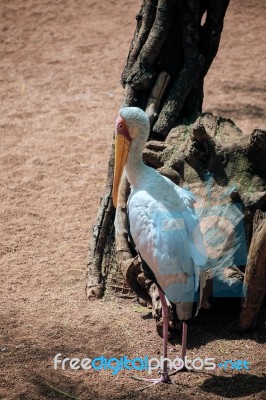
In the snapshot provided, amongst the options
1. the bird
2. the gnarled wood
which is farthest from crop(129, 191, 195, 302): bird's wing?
the gnarled wood

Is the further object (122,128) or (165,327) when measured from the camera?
(122,128)

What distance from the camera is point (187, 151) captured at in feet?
16.6

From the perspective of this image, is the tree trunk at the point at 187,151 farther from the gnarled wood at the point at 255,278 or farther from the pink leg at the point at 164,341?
the pink leg at the point at 164,341

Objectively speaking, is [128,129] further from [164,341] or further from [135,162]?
[164,341]

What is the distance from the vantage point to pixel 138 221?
14.1ft

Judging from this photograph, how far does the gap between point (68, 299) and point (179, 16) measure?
246 cm

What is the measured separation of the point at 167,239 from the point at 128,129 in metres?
0.86

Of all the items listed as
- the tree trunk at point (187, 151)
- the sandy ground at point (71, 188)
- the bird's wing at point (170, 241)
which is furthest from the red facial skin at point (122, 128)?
the sandy ground at point (71, 188)

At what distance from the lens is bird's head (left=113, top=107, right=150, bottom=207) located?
14.9 ft

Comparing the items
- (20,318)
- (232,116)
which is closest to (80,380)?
(20,318)

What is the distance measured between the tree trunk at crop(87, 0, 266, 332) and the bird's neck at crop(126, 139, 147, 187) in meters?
0.51

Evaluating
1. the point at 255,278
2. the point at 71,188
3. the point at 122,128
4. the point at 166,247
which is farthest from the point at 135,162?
the point at 71,188

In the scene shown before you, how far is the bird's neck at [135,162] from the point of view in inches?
180

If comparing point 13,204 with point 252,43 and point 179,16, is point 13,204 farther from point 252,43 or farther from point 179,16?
point 252,43
